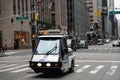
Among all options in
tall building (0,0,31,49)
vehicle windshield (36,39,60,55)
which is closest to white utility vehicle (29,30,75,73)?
vehicle windshield (36,39,60,55)

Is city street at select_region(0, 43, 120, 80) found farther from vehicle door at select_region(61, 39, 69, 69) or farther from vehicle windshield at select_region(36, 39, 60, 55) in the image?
vehicle windshield at select_region(36, 39, 60, 55)

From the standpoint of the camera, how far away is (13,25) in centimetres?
8825

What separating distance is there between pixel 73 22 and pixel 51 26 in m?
47.9

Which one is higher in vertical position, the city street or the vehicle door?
the vehicle door

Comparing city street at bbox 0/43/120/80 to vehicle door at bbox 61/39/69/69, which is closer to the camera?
city street at bbox 0/43/120/80

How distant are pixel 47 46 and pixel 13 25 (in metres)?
69.0

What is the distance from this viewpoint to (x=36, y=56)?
1950 centimetres

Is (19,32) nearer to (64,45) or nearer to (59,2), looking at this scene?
(59,2)

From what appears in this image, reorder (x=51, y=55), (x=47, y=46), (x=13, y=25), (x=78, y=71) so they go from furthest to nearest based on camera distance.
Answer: (x=13, y=25) → (x=78, y=71) → (x=47, y=46) → (x=51, y=55)

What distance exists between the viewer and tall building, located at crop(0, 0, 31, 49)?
281 ft

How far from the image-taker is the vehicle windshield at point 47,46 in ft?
64.9

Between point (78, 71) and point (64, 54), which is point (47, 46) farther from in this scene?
point (78, 71)

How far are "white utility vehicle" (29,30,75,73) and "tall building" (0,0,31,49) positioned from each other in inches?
2392

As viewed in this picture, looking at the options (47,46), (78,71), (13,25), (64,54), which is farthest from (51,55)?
(13,25)
